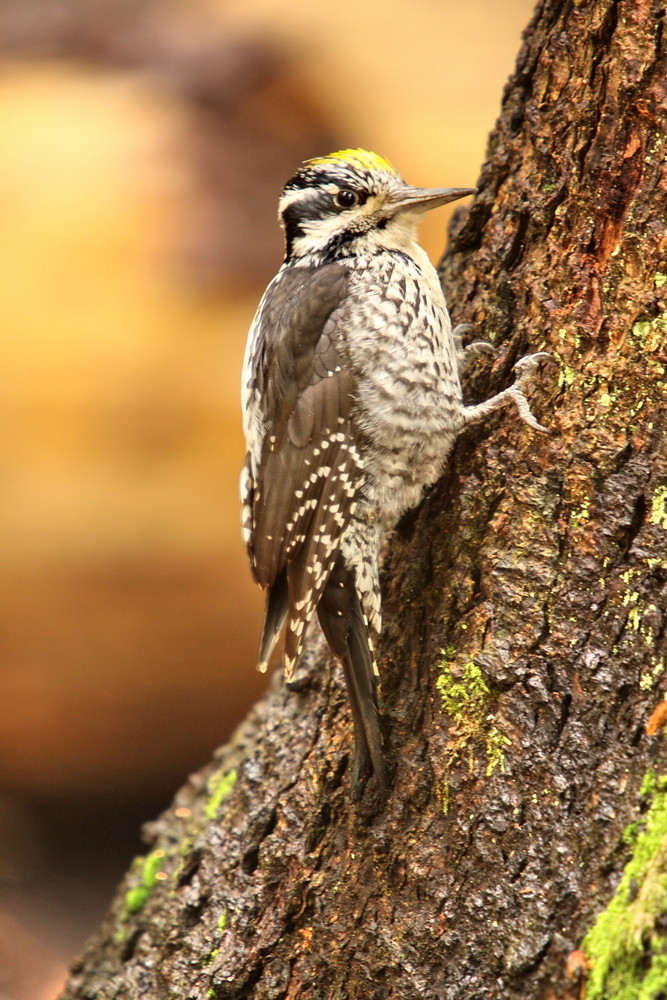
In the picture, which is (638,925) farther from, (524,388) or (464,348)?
(464,348)

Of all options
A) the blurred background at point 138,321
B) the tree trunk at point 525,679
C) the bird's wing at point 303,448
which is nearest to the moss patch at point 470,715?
the tree trunk at point 525,679

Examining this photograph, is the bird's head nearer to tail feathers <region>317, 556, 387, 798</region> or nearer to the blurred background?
tail feathers <region>317, 556, 387, 798</region>

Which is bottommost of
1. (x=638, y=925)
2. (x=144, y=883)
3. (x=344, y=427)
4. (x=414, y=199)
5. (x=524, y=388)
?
(x=638, y=925)

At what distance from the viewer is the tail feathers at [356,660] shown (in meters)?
2.00

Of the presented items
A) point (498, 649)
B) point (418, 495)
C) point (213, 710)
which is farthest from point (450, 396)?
→ point (213, 710)

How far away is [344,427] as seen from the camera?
7.75ft

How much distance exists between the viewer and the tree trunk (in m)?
1.70

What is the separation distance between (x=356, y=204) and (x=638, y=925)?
194 centimetres

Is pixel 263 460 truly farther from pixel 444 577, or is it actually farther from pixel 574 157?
pixel 574 157

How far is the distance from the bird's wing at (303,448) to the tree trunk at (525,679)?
0.67 ft

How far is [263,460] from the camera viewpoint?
2.43 m

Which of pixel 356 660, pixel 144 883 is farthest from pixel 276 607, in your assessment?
pixel 144 883

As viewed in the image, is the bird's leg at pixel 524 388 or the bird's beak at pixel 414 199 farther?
the bird's beak at pixel 414 199

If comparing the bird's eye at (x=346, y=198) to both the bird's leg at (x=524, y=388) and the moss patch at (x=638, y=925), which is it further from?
the moss patch at (x=638, y=925)
